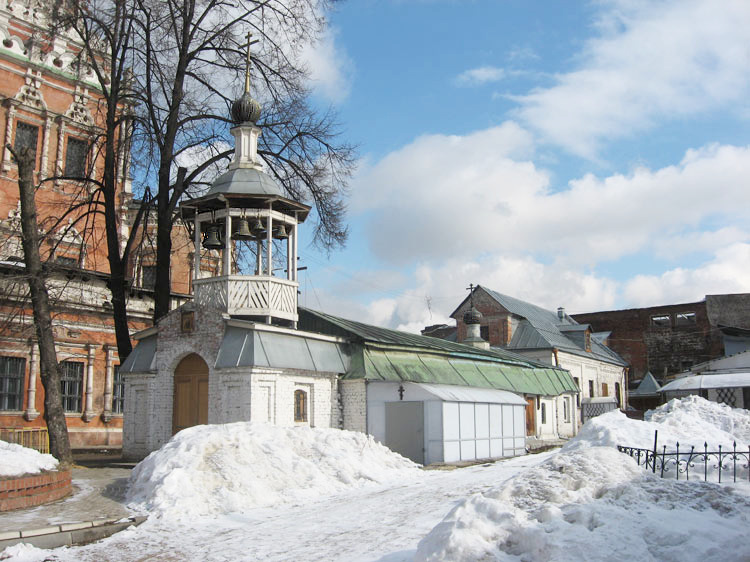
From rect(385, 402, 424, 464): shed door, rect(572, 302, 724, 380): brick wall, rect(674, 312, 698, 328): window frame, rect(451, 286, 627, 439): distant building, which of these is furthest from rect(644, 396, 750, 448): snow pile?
rect(674, 312, 698, 328): window frame

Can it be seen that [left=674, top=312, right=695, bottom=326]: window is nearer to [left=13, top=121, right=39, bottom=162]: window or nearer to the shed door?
the shed door

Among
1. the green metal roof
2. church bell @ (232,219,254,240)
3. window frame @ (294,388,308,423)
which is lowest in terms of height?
window frame @ (294,388,308,423)

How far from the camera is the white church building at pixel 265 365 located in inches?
659

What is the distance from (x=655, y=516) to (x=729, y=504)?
1.01 metres

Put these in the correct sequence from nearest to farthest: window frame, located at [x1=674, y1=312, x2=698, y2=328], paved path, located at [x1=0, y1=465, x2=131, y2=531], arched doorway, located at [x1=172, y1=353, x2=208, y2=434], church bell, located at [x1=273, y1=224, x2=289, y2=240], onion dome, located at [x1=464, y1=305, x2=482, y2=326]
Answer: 1. paved path, located at [x1=0, y1=465, x2=131, y2=531]
2. arched doorway, located at [x1=172, y1=353, x2=208, y2=434]
3. church bell, located at [x1=273, y1=224, x2=289, y2=240]
4. onion dome, located at [x1=464, y1=305, x2=482, y2=326]
5. window frame, located at [x1=674, y1=312, x2=698, y2=328]

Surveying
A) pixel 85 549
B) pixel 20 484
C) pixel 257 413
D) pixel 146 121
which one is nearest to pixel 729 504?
pixel 85 549

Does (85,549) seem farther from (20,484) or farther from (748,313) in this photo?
(748,313)

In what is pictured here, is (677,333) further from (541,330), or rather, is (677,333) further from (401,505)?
(401,505)

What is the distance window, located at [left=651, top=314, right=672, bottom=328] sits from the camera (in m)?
52.4

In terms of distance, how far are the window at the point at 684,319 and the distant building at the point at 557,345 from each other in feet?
20.8

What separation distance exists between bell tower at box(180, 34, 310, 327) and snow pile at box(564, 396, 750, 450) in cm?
745

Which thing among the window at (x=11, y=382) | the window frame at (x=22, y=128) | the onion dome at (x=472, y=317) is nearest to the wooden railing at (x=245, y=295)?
the window at (x=11, y=382)

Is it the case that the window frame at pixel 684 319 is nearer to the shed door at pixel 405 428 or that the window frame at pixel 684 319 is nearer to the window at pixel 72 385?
the shed door at pixel 405 428

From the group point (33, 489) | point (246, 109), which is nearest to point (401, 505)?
point (33, 489)
